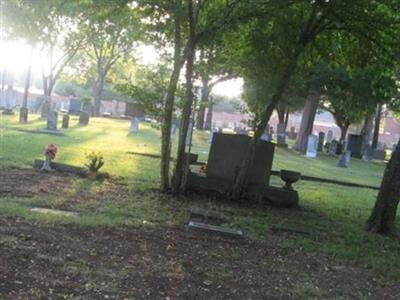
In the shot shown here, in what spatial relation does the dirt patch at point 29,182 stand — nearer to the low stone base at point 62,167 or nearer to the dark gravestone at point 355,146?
the low stone base at point 62,167

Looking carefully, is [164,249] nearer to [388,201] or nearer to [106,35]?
[388,201]

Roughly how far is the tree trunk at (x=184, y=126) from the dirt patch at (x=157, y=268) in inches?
137

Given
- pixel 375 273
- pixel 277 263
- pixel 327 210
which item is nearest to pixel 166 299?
pixel 277 263

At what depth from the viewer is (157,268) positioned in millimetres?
5859

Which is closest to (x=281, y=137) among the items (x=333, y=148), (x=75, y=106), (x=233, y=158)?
(x=333, y=148)

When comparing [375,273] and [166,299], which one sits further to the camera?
[375,273]

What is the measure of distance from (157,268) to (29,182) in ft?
17.4

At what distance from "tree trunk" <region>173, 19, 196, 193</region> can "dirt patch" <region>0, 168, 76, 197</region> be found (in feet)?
6.80

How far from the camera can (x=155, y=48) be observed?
11.6 metres

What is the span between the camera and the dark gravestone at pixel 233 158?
1168 cm

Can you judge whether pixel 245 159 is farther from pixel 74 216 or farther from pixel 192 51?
pixel 74 216

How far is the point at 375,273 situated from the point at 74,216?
156 inches

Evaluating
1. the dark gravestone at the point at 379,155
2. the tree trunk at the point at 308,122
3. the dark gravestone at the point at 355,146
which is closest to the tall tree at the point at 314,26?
the tree trunk at the point at 308,122

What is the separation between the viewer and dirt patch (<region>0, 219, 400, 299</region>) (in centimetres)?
504
